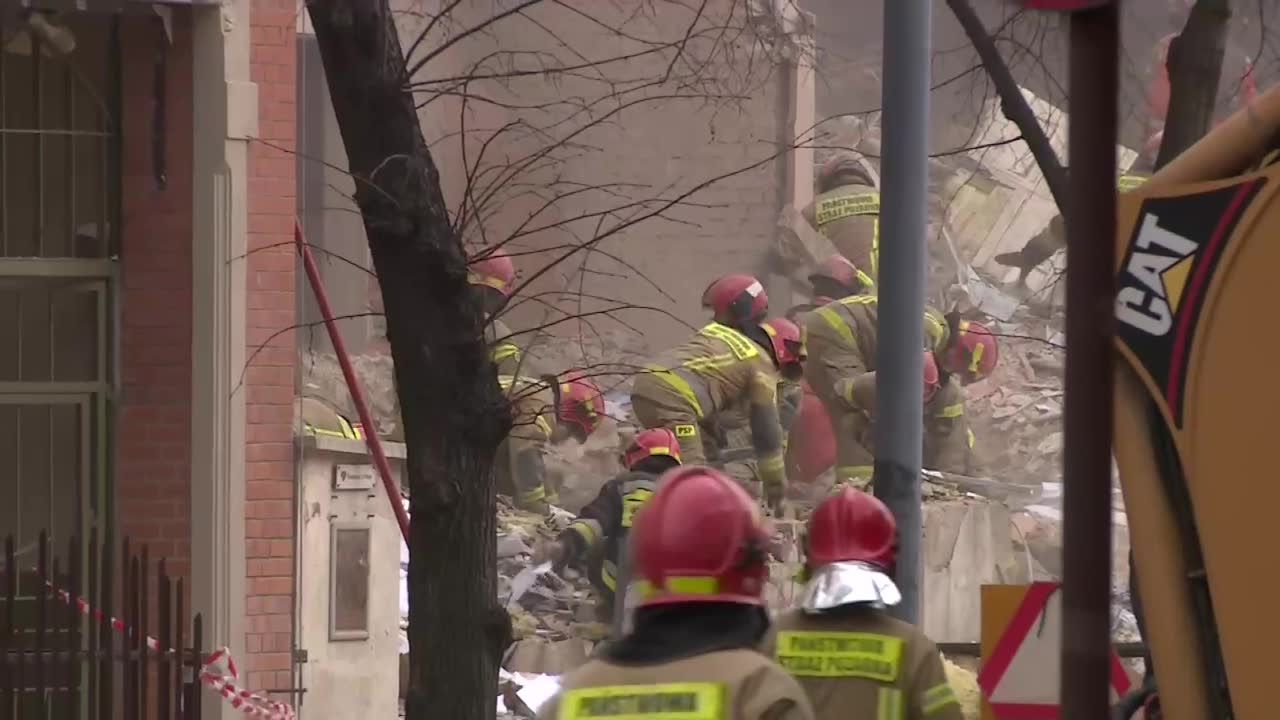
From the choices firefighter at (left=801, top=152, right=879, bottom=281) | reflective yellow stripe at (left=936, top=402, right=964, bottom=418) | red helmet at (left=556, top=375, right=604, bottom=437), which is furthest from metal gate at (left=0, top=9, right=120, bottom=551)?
firefighter at (left=801, top=152, right=879, bottom=281)

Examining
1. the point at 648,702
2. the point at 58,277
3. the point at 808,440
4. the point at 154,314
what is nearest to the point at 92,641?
the point at 154,314

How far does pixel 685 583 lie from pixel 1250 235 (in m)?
1.52

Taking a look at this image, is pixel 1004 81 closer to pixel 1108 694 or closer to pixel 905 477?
pixel 905 477

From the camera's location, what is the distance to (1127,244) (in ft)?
16.1

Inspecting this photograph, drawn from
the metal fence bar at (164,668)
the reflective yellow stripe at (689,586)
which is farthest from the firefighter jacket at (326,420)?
the reflective yellow stripe at (689,586)

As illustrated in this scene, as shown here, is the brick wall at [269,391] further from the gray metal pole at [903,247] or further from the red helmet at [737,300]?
the red helmet at [737,300]

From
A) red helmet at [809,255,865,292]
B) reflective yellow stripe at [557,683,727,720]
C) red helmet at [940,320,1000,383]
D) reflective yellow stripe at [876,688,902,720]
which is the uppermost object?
red helmet at [809,255,865,292]

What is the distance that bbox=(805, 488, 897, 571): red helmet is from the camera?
657 centimetres

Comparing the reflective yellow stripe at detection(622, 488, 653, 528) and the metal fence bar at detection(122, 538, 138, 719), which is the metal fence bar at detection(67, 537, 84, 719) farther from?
the reflective yellow stripe at detection(622, 488, 653, 528)

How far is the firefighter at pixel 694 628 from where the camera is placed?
3.97 m

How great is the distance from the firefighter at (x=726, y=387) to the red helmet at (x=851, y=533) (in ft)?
21.4

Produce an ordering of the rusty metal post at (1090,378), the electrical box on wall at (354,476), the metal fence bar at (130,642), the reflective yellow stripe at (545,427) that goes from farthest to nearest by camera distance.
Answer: the reflective yellow stripe at (545,427) → the electrical box on wall at (354,476) → the metal fence bar at (130,642) → the rusty metal post at (1090,378)

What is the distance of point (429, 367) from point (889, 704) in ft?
6.73

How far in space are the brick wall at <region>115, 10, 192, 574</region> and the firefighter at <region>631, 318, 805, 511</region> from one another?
4.05m
